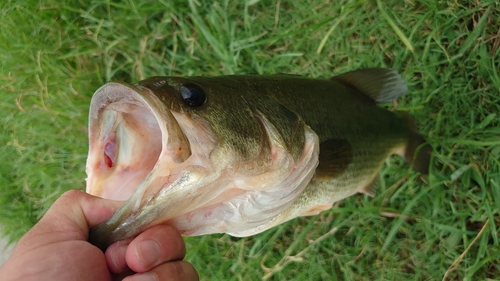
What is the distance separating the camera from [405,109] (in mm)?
2420

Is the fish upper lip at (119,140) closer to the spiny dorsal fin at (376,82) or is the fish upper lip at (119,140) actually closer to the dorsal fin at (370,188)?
the spiny dorsal fin at (376,82)

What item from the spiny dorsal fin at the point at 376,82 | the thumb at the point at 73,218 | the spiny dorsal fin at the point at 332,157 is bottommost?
the spiny dorsal fin at the point at 332,157

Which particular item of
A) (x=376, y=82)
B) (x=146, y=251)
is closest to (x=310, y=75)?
(x=376, y=82)

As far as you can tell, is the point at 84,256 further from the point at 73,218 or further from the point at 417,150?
the point at 417,150

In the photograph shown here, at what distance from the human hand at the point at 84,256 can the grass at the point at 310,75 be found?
4.74 ft

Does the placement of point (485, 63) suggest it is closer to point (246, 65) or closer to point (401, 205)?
point (401, 205)

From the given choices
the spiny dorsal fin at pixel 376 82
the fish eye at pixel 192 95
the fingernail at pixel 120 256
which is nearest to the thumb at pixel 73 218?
the fingernail at pixel 120 256

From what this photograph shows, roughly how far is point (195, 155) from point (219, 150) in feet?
0.23

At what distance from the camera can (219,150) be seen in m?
1.16

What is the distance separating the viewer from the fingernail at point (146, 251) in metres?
1.15

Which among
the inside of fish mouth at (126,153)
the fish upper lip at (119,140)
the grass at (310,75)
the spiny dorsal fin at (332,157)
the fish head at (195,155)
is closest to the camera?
the fish head at (195,155)

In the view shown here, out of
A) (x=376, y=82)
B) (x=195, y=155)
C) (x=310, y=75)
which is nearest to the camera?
(x=195, y=155)

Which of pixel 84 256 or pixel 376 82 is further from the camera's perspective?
pixel 376 82

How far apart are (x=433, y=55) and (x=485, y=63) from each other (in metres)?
0.27
